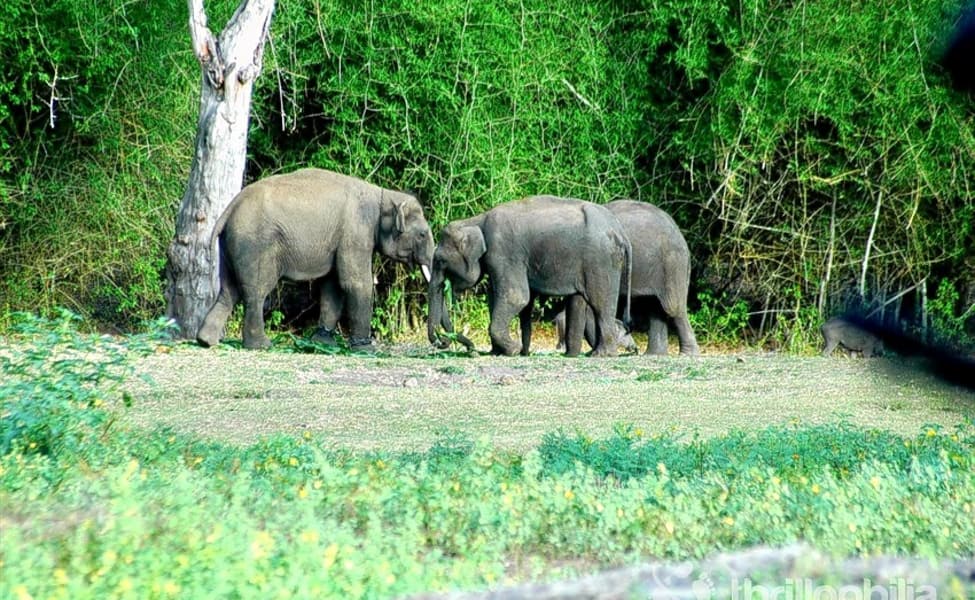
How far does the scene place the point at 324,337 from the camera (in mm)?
14125

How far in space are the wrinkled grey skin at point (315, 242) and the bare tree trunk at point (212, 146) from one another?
56 cm

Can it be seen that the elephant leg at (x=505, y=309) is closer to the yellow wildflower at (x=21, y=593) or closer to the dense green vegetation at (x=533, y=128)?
the dense green vegetation at (x=533, y=128)

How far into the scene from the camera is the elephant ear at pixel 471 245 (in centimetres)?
1398

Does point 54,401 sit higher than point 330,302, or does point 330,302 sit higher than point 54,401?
point 54,401

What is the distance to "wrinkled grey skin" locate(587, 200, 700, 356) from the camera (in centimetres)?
1462

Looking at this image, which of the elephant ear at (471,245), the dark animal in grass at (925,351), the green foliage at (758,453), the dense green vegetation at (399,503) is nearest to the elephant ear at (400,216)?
the elephant ear at (471,245)

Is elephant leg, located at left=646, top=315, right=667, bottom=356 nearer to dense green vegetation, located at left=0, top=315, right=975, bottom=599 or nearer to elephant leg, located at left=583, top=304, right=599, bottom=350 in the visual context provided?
elephant leg, located at left=583, top=304, right=599, bottom=350

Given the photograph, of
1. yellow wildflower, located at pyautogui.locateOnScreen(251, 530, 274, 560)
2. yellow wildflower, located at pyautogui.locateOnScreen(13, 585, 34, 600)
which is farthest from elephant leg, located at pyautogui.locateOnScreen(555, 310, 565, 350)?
yellow wildflower, located at pyautogui.locateOnScreen(13, 585, 34, 600)

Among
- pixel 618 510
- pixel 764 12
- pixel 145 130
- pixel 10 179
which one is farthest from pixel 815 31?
pixel 618 510

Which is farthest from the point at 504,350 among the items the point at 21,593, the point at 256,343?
the point at 21,593

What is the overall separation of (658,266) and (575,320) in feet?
3.39

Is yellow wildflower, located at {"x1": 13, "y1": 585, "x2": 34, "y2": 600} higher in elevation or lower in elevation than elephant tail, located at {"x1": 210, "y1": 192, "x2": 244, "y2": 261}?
lower

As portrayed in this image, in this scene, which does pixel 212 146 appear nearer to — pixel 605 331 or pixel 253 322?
pixel 253 322

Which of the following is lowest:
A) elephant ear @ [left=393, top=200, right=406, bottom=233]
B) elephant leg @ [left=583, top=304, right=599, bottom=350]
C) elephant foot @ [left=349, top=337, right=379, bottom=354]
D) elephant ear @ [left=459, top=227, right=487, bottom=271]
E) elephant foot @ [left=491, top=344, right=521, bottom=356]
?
elephant foot @ [left=349, top=337, right=379, bottom=354]
